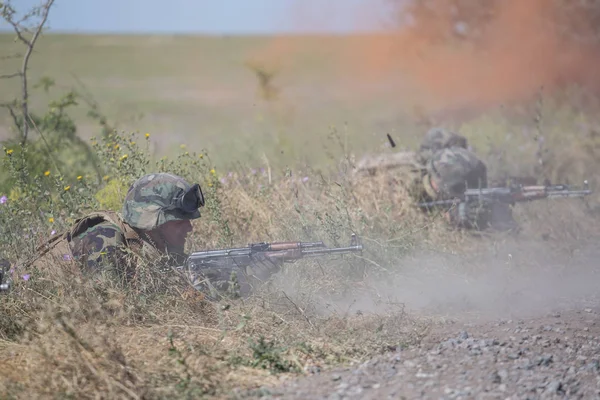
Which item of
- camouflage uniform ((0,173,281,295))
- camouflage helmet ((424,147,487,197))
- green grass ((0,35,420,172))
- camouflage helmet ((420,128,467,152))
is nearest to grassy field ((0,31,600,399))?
camouflage uniform ((0,173,281,295))

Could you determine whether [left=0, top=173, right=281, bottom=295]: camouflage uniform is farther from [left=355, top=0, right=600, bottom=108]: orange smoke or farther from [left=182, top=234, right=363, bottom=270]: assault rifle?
[left=355, top=0, right=600, bottom=108]: orange smoke

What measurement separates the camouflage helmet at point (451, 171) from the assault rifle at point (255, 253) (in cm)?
302

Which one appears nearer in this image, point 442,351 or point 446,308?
point 442,351

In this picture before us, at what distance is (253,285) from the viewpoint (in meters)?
5.79

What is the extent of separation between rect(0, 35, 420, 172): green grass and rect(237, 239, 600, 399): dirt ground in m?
4.22

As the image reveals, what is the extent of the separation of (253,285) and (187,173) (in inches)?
76.4

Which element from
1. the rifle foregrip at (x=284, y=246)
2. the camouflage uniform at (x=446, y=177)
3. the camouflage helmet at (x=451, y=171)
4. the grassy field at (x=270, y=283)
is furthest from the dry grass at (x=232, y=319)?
the camouflage helmet at (x=451, y=171)

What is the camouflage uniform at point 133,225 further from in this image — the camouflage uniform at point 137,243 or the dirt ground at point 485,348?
the dirt ground at point 485,348

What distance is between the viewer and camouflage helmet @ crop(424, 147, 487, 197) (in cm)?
871

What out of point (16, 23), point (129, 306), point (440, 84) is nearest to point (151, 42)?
point (440, 84)

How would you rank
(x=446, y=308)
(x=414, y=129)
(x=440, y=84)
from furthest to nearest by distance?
(x=440, y=84) < (x=414, y=129) < (x=446, y=308)

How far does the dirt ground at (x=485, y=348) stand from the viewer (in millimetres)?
4273

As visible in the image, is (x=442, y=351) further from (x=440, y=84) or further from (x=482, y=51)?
(x=440, y=84)

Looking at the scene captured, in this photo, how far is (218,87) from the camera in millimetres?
42594
